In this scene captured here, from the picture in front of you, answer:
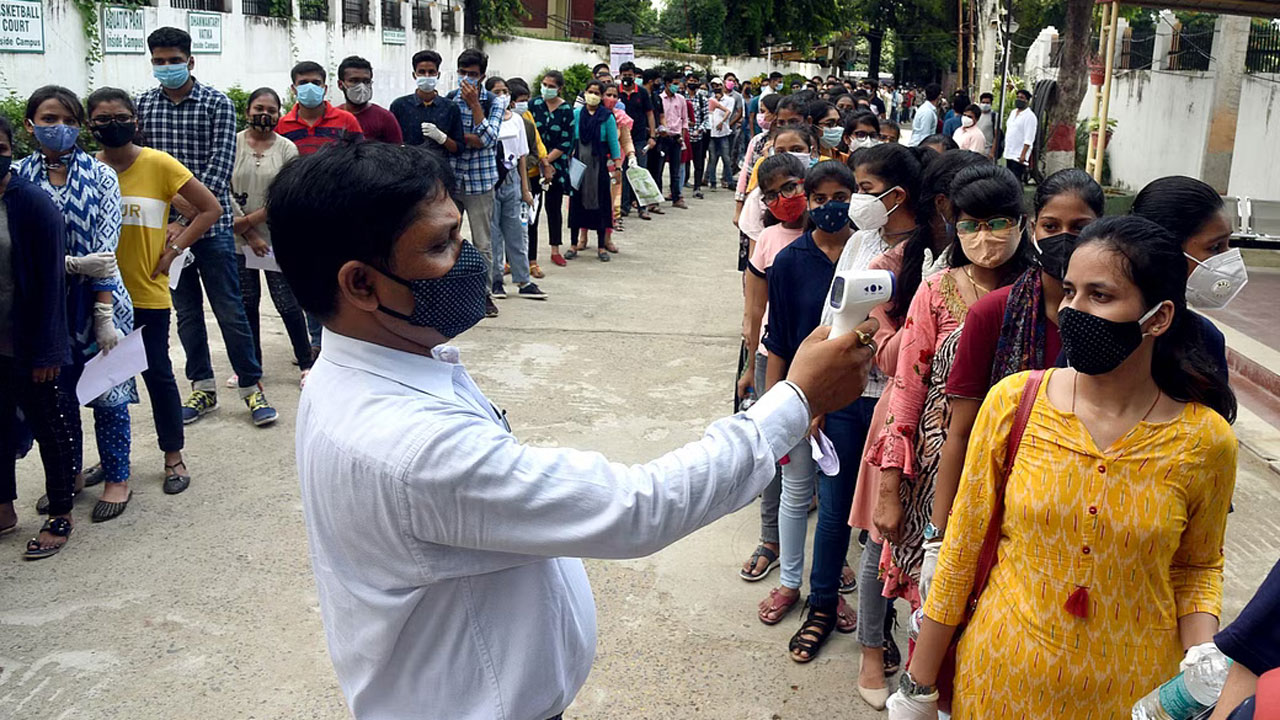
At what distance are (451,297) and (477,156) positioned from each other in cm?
718

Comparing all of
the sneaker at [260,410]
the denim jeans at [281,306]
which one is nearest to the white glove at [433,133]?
the denim jeans at [281,306]

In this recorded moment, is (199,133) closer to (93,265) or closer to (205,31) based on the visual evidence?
(93,265)

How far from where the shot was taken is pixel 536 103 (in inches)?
436

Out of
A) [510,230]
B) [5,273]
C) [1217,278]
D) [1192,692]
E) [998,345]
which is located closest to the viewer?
[1192,692]

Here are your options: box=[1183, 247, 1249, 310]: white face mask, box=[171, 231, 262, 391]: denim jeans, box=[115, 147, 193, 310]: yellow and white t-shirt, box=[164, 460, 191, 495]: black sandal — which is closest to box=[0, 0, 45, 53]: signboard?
box=[171, 231, 262, 391]: denim jeans

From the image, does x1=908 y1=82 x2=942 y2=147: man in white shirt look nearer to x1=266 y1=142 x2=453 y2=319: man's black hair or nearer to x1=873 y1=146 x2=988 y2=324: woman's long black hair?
x1=873 y1=146 x2=988 y2=324: woman's long black hair

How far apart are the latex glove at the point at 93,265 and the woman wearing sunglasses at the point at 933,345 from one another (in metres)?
3.40

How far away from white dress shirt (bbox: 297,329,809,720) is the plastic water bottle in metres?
0.85

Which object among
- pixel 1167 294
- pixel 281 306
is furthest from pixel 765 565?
pixel 281 306

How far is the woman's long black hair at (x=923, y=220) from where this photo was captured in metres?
3.68

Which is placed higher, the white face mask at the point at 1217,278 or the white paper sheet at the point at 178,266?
the white face mask at the point at 1217,278

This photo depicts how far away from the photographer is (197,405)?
629 cm

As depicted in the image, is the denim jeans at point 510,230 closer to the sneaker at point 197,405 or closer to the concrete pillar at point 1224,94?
the sneaker at point 197,405

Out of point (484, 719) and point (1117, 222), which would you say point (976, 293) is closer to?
point (1117, 222)
